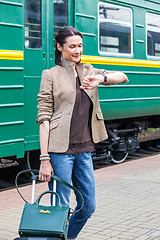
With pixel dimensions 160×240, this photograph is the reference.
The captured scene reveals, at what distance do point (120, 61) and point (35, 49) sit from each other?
2.16 m

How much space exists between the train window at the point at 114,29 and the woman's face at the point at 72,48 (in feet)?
15.8

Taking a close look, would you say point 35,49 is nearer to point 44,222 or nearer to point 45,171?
point 45,171

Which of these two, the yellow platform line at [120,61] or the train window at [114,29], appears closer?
the yellow platform line at [120,61]

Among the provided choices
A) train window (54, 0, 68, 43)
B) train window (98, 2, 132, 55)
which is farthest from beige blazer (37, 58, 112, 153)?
train window (98, 2, 132, 55)

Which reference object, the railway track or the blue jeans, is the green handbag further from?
the railway track

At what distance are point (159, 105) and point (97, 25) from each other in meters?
2.48

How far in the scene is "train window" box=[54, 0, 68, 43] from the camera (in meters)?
7.66

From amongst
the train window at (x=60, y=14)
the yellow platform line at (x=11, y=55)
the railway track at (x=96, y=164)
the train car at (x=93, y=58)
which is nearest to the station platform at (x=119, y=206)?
the railway track at (x=96, y=164)

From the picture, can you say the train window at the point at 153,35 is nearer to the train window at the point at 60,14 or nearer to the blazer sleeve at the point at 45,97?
the train window at the point at 60,14

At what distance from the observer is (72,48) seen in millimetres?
3715

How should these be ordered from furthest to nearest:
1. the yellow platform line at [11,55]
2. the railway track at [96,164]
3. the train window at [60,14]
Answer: the railway track at [96,164]
the train window at [60,14]
the yellow platform line at [11,55]

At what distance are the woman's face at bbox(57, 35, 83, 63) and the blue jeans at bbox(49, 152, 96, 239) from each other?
28.9 inches

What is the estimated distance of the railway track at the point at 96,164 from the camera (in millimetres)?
7899

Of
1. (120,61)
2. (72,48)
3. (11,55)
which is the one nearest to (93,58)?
(120,61)
